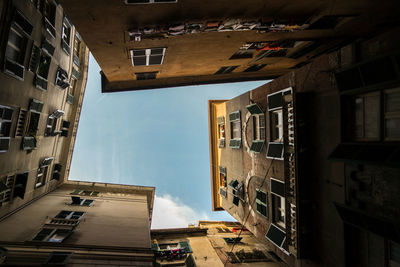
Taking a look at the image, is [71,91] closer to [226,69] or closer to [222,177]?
[226,69]

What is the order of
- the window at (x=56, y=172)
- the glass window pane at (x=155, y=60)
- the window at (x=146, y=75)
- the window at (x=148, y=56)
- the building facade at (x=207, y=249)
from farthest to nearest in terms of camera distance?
the window at (x=56, y=172), the window at (x=146, y=75), the building facade at (x=207, y=249), the glass window pane at (x=155, y=60), the window at (x=148, y=56)

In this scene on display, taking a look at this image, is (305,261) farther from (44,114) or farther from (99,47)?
(44,114)

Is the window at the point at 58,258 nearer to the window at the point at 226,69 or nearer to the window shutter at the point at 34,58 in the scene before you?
the window shutter at the point at 34,58

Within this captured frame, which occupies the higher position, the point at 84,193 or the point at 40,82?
the point at 40,82

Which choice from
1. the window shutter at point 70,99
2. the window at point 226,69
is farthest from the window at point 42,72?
the window at point 226,69

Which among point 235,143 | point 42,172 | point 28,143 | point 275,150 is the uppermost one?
point 235,143

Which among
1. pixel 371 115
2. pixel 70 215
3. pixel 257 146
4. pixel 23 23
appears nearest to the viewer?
pixel 371 115

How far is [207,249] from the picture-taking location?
17.1 m

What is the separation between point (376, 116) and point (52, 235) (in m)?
14.9

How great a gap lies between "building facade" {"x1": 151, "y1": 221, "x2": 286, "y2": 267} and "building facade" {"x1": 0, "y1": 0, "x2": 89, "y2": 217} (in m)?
9.38

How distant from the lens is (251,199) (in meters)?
14.9

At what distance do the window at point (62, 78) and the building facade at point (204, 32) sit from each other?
2.67m

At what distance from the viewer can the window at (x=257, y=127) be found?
13.3 metres

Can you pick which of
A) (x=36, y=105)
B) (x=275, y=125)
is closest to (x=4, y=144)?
(x=36, y=105)
